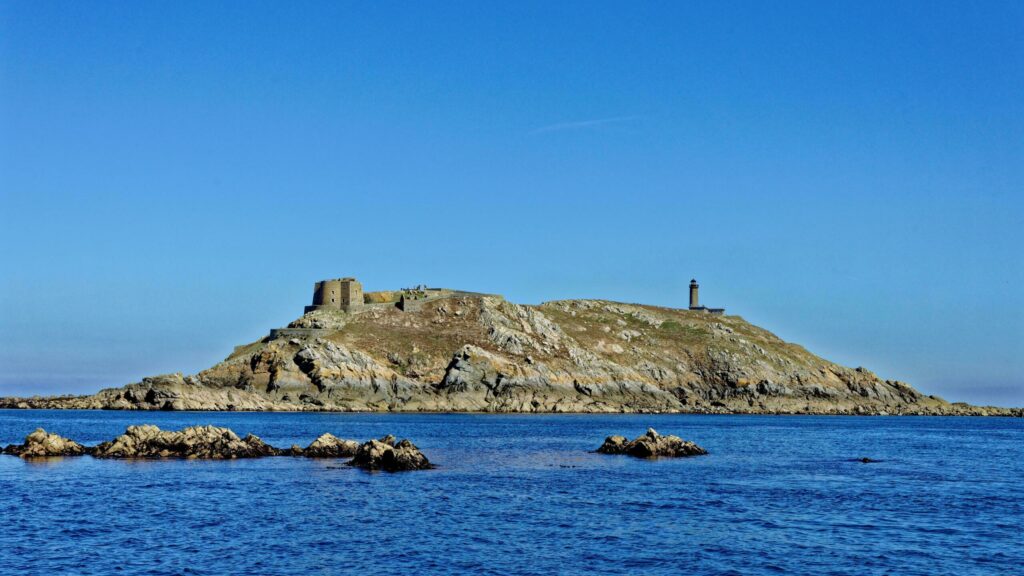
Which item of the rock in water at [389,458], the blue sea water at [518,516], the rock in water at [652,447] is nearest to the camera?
the blue sea water at [518,516]

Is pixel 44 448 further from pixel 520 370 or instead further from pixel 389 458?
pixel 520 370

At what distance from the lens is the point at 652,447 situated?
6397 centimetres

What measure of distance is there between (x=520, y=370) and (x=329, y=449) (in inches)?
3354

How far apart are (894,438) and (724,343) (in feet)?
267

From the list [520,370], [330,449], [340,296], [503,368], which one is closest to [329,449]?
[330,449]

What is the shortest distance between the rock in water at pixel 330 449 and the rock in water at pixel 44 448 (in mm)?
14251

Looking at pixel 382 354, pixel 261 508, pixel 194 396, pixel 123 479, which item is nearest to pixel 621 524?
pixel 261 508

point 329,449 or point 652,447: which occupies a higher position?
point 652,447

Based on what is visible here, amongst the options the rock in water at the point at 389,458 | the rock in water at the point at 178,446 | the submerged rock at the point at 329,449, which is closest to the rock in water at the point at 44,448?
the rock in water at the point at 178,446

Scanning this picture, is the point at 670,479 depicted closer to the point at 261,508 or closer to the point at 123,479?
the point at 261,508

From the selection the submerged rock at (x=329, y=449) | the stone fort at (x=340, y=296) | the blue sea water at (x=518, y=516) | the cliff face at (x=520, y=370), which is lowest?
the blue sea water at (x=518, y=516)

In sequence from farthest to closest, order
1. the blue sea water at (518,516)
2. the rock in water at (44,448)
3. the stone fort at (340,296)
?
the stone fort at (340,296) < the rock in water at (44,448) < the blue sea water at (518,516)

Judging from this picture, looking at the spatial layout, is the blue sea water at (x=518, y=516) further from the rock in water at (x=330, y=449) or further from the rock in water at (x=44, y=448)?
the rock in water at (x=330, y=449)

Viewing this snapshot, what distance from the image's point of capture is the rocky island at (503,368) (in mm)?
133375
